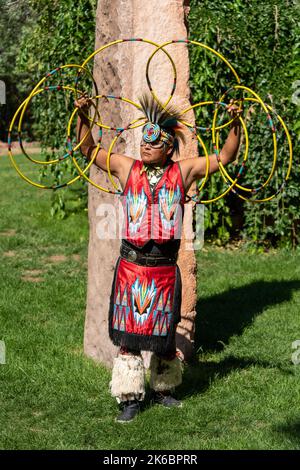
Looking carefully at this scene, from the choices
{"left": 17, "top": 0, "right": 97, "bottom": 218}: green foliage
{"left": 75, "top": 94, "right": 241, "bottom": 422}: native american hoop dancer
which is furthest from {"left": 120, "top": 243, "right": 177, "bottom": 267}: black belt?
{"left": 17, "top": 0, "right": 97, "bottom": 218}: green foliage

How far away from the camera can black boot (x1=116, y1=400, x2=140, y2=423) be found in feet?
15.6

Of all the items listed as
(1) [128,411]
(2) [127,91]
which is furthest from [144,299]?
(2) [127,91]

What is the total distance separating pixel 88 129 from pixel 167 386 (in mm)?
1523

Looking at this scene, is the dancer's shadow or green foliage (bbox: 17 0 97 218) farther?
green foliage (bbox: 17 0 97 218)

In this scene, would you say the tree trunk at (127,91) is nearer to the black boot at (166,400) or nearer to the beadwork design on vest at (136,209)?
the black boot at (166,400)

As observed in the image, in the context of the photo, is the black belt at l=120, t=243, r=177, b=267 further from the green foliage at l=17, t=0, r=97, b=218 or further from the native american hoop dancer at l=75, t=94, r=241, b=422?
the green foliage at l=17, t=0, r=97, b=218

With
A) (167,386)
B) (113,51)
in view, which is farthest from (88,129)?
(167,386)

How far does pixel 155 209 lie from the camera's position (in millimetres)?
4598

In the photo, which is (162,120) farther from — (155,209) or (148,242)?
(148,242)

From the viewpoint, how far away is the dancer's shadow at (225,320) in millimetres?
5516

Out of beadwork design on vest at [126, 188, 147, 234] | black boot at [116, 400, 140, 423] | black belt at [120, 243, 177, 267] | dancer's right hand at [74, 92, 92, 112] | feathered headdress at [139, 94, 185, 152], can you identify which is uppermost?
dancer's right hand at [74, 92, 92, 112]

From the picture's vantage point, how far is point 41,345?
6.12 m

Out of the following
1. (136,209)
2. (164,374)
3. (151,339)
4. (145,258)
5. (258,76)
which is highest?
(258,76)

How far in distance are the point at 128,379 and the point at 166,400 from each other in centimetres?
40
